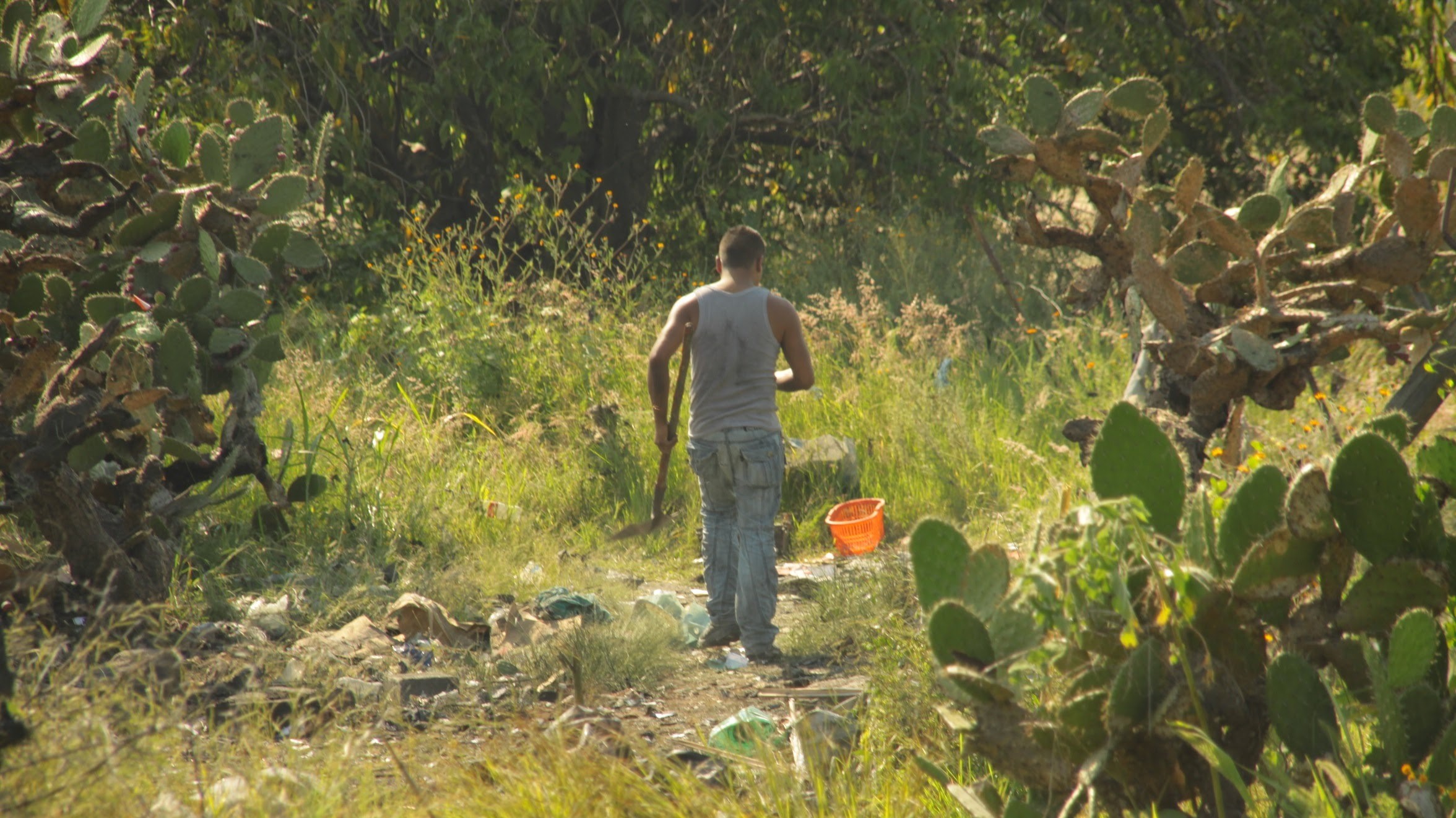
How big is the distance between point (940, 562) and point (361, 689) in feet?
7.36

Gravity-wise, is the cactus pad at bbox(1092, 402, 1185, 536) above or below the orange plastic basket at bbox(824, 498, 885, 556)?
above

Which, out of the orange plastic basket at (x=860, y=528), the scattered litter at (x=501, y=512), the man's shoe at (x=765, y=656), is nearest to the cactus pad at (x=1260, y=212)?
the man's shoe at (x=765, y=656)

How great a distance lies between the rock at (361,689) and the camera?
372 centimetres

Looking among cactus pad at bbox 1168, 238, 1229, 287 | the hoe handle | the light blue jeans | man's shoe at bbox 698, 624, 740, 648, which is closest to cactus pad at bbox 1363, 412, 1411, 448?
cactus pad at bbox 1168, 238, 1229, 287

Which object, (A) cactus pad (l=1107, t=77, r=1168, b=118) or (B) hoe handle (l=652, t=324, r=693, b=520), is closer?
(A) cactus pad (l=1107, t=77, r=1168, b=118)

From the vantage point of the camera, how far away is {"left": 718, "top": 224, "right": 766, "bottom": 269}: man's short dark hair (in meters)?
4.54

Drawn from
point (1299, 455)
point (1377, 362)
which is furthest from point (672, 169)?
point (1299, 455)

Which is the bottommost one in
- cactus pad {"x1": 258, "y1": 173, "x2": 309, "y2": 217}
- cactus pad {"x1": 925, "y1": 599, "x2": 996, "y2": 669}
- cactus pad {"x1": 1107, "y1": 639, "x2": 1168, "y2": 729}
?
cactus pad {"x1": 1107, "y1": 639, "x2": 1168, "y2": 729}

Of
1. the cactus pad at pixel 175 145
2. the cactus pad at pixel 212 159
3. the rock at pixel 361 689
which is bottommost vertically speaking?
the rock at pixel 361 689

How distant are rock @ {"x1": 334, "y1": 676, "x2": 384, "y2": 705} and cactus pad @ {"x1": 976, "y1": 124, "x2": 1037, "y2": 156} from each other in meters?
2.59

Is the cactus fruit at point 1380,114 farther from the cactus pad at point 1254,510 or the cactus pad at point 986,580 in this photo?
the cactus pad at point 986,580

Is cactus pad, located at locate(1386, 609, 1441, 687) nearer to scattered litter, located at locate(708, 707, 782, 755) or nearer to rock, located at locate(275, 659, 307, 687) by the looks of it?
scattered litter, located at locate(708, 707, 782, 755)

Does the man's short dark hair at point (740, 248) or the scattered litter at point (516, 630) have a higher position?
the man's short dark hair at point (740, 248)

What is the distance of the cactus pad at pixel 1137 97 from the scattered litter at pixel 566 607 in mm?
2698
